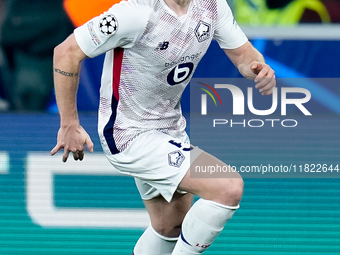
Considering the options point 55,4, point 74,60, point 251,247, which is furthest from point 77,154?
point 55,4

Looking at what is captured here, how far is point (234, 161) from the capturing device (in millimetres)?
3188

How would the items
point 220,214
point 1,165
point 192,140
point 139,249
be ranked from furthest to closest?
point 192,140
point 1,165
point 139,249
point 220,214

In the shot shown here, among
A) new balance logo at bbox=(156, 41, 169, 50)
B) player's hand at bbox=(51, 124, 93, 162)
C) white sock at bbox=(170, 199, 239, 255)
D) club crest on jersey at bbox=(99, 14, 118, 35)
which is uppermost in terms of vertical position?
club crest on jersey at bbox=(99, 14, 118, 35)

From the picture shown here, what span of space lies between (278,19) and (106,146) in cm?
239

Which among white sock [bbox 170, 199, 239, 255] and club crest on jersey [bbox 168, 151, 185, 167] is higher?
club crest on jersey [bbox 168, 151, 185, 167]

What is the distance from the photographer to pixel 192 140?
3.44m

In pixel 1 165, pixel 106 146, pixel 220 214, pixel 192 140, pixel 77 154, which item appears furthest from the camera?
pixel 192 140

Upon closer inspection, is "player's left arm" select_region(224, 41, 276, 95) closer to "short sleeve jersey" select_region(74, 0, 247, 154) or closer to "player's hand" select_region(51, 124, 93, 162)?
"short sleeve jersey" select_region(74, 0, 247, 154)

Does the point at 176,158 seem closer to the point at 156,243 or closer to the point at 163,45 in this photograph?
the point at 163,45

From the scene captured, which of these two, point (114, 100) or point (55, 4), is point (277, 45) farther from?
point (114, 100)

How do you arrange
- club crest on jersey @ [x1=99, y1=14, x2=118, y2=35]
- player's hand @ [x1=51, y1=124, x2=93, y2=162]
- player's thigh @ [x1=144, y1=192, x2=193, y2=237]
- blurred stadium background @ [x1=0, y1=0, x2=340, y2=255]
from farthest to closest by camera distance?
blurred stadium background @ [x1=0, y1=0, x2=340, y2=255] < player's thigh @ [x1=144, y1=192, x2=193, y2=237] < player's hand @ [x1=51, y1=124, x2=93, y2=162] < club crest on jersey @ [x1=99, y1=14, x2=118, y2=35]

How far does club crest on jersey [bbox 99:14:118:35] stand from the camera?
5.21 feet

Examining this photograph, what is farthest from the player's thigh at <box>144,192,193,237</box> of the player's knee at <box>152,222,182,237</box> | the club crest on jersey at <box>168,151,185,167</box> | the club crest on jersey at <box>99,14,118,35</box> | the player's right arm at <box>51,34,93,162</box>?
the club crest on jersey at <box>99,14,118,35</box>

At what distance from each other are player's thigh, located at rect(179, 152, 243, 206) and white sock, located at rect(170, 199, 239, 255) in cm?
2
